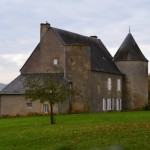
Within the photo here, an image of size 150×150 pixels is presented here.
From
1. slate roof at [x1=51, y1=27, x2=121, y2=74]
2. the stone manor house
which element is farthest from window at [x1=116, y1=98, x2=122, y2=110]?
slate roof at [x1=51, y1=27, x2=121, y2=74]

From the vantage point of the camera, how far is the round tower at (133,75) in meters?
61.7

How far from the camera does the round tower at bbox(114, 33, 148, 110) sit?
2430 inches

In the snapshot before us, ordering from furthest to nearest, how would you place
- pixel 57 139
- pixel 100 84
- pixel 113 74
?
pixel 113 74 < pixel 100 84 < pixel 57 139

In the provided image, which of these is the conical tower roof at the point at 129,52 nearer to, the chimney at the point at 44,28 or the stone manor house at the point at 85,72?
the stone manor house at the point at 85,72

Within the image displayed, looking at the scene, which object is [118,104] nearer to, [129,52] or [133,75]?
[133,75]

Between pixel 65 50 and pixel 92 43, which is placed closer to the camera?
pixel 65 50

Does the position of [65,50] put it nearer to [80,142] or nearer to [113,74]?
[113,74]

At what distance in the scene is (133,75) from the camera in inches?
2436

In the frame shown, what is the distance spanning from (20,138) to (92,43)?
139 feet

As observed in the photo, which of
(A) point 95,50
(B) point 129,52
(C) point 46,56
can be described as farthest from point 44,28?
(B) point 129,52

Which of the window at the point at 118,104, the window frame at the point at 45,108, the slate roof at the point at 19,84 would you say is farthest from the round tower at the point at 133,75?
the window frame at the point at 45,108

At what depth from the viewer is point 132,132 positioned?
20.2 metres

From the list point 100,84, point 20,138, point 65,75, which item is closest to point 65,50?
point 65,75

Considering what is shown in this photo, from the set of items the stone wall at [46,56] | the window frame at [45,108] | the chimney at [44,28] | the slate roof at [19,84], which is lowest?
the window frame at [45,108]
